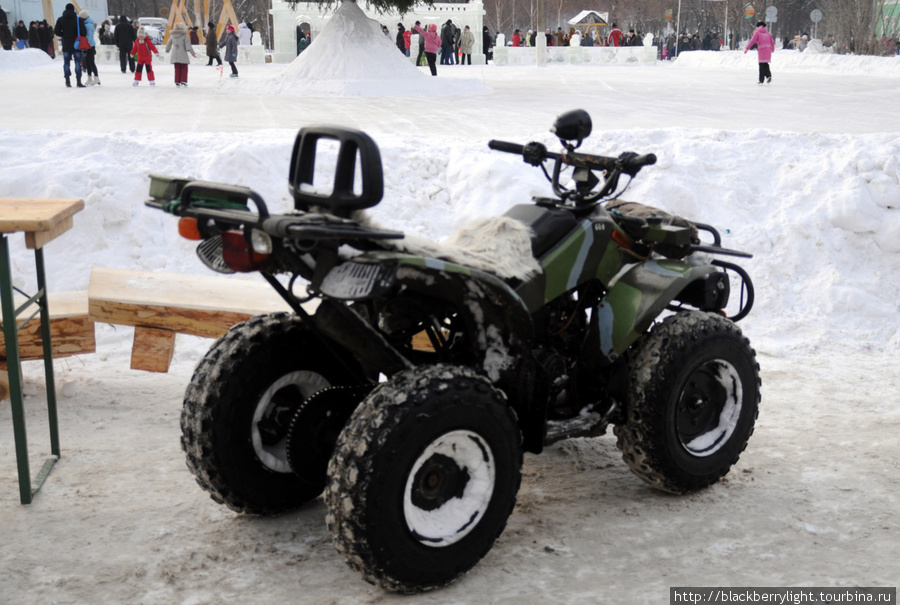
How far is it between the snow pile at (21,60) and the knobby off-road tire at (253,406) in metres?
30.7

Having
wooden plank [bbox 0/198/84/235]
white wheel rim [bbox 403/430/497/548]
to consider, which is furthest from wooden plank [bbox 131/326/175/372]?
white wheel rim [bbox 403/430/497/548]

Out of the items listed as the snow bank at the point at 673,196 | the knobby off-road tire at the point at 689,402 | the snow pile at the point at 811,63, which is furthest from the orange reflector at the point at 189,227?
the snow pile at the point at 811,63

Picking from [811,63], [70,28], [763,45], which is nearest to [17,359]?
[70,28]

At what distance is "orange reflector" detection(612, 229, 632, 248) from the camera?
3.88 meters

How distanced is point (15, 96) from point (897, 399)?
1907 cm

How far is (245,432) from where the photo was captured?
3613 mm

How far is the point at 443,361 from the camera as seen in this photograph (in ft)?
11.9

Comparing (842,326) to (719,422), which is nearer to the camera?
(719,422)

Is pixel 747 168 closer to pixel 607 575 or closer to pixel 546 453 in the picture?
pixel 546 453

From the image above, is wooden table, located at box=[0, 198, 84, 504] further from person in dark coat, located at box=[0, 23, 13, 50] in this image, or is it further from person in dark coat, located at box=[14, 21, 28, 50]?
person in dark coat, located at box=[14, 21, 28, 50]

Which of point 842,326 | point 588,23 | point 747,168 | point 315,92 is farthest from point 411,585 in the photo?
point 588,23

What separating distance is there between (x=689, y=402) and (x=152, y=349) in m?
3.04

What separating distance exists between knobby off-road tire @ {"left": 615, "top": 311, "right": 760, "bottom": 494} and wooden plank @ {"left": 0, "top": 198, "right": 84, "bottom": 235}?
2.53 metres

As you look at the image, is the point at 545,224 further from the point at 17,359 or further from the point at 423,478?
the point at 17,359
